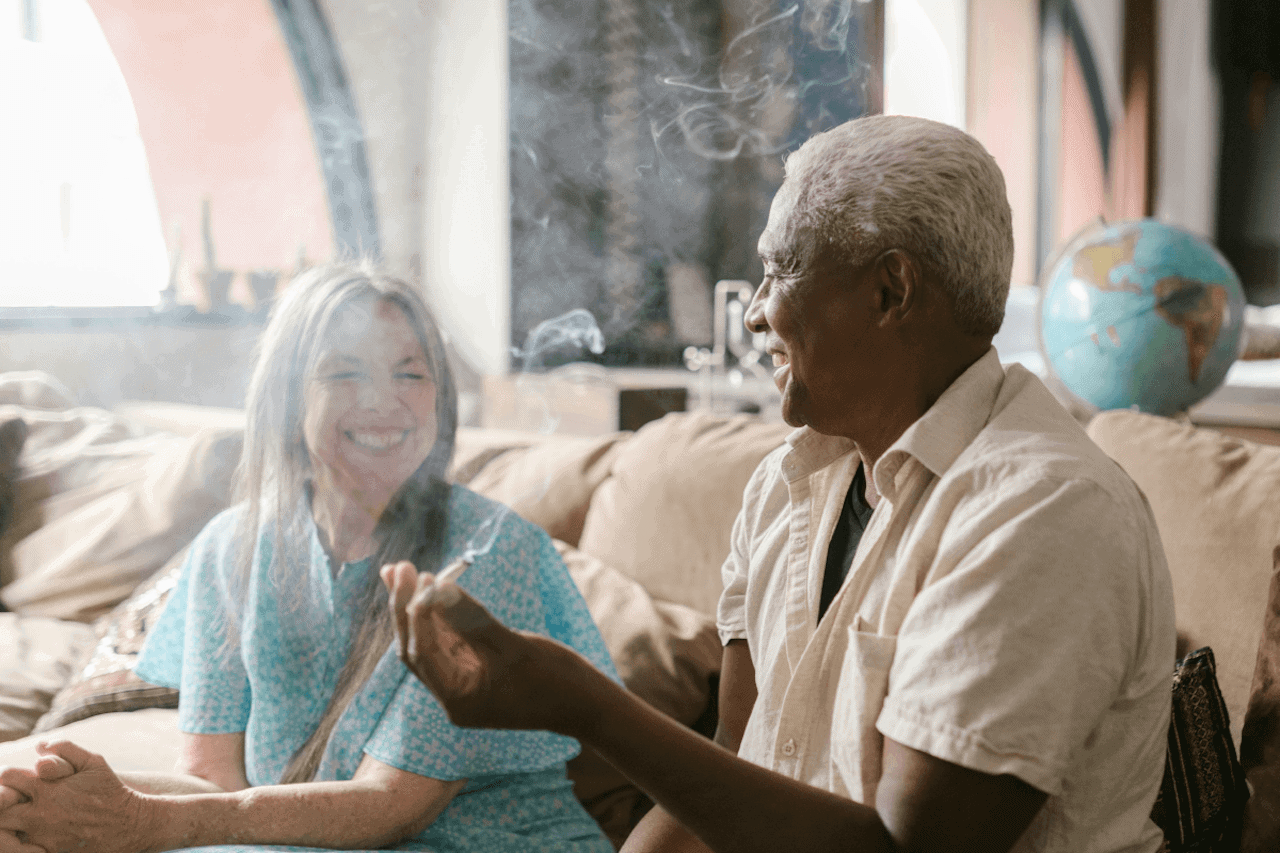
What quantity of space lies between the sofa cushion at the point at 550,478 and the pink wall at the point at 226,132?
145 centimetres

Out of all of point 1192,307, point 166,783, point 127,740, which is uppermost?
point 1192,307

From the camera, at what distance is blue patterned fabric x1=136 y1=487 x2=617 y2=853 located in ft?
3.83

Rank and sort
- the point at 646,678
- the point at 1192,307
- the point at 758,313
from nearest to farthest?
the point at 758,313
the point at 646,678
the point at 1192,307

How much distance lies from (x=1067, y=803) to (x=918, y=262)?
0.41 m

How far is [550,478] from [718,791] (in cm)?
126

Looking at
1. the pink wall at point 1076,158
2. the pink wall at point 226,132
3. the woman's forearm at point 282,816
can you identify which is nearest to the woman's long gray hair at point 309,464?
the woman's forearm at point 282,816

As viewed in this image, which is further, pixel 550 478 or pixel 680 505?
pixel 550 478

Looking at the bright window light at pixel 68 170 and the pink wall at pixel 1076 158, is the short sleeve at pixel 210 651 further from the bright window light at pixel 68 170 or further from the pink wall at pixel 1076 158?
the pink wall at pixel 1076 158

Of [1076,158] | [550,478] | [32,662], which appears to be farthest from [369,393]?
[1076,158]

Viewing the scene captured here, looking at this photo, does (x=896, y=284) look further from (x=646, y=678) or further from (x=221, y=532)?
(x=221, y=532)

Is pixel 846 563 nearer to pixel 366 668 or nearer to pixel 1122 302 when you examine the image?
pixel 366 668

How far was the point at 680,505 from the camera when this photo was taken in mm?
1714

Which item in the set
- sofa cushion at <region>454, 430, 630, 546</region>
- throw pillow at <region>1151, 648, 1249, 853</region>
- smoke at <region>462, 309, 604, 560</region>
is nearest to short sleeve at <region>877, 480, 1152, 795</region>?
throw pillow at <region>1151, 648, 1249, 853</region>

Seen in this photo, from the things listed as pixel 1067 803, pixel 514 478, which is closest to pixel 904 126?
pixel 1067 803
